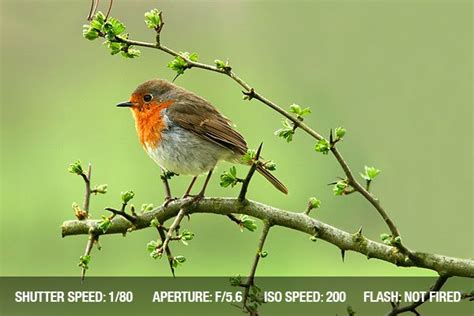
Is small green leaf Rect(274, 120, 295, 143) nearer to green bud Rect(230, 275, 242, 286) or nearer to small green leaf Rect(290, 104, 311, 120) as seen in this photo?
small green leaf Rect(290, 104, 311, 120)

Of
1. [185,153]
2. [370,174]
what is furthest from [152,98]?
[370,174]

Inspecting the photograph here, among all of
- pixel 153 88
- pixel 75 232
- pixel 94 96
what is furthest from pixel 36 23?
pixel 75 232

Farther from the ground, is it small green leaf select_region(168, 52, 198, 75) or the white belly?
the white belly

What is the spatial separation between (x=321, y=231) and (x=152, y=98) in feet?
6.20

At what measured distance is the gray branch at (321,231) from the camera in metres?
3.03

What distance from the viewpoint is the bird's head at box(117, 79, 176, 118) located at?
468 cm

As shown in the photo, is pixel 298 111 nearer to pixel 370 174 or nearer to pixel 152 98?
pixel 370 174

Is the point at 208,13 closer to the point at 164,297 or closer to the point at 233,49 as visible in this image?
the point at 233,49

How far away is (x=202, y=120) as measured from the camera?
4605 millimetres

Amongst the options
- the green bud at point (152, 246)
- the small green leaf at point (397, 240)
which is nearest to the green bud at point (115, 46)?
the green bud at point (152, 246)

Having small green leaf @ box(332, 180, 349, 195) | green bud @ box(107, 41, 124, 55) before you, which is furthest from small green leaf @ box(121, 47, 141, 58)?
small green leaf @ box(332, 180, 349, 195)

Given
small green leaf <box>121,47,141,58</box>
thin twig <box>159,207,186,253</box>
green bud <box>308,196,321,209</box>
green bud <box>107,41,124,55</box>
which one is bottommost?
thin twig <box>159,207,186,253</box>

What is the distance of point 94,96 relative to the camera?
1396cm

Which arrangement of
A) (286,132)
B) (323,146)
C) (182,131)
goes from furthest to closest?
1. (182,131)
2. (286,132)
3. (323,146)
